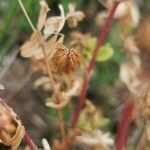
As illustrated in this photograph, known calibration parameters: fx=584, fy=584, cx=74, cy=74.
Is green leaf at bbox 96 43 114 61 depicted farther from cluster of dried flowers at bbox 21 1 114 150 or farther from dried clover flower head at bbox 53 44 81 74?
dried clover flower head at bbox 53 44 81 74


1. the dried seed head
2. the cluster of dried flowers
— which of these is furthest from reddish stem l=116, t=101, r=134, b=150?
the dried seed head

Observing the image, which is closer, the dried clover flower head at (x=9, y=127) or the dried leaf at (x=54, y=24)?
the dried clover flower head at (x=9, y=127)

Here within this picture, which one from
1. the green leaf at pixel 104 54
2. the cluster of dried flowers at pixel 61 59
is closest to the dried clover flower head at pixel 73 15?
the cluster of dried flowers at pixel 61 59

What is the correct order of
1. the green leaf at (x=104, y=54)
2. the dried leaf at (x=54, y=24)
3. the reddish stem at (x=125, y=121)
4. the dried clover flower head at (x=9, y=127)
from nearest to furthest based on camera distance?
1. the dried clover flower head at (x=9, y=127)
2. the dried leaf at (x=54, y=24)
3. the reddish stem at (x=125, y=121)
4. the green leaf at (x=104, y=54)

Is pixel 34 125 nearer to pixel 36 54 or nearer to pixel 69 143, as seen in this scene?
pixel 69 143

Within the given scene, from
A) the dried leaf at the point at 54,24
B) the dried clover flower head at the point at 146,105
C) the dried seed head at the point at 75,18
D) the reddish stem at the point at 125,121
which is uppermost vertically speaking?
the dried leaf at the point at 54,24

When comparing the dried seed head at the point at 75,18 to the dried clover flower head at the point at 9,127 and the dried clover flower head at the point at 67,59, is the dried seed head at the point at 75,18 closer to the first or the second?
the dried clover flower head at the point at 67,59
